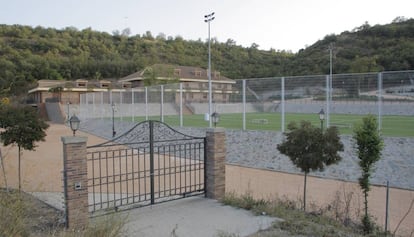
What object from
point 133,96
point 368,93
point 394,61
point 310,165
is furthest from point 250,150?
point 394,61

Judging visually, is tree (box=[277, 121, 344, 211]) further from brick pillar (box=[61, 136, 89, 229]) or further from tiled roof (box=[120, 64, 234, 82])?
tiled roof (box=[120, 64, 234, 82])

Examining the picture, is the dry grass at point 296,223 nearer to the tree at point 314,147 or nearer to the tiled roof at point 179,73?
the tree at point 314,147

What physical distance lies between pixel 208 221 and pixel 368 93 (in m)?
11.6

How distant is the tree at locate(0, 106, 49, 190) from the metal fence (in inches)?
376

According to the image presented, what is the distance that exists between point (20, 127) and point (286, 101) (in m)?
11.8

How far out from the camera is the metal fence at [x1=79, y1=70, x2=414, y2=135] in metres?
14.8

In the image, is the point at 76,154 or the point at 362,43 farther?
the point at 362,43

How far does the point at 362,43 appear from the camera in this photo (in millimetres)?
60344

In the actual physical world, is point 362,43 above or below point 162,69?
above

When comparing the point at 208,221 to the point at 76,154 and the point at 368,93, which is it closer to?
the point at 76,154

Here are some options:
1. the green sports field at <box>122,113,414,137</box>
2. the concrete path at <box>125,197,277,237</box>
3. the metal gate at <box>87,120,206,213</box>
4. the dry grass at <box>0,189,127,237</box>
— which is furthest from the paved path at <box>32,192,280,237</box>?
the green sports field at <box>122,113,414,137</box>

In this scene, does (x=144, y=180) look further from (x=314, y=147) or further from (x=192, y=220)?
(x=314, y=147)

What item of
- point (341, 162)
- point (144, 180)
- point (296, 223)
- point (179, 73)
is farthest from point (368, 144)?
point (179, 73)

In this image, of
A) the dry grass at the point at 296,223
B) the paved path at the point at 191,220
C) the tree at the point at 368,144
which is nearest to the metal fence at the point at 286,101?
the tree at the point at 368,144
